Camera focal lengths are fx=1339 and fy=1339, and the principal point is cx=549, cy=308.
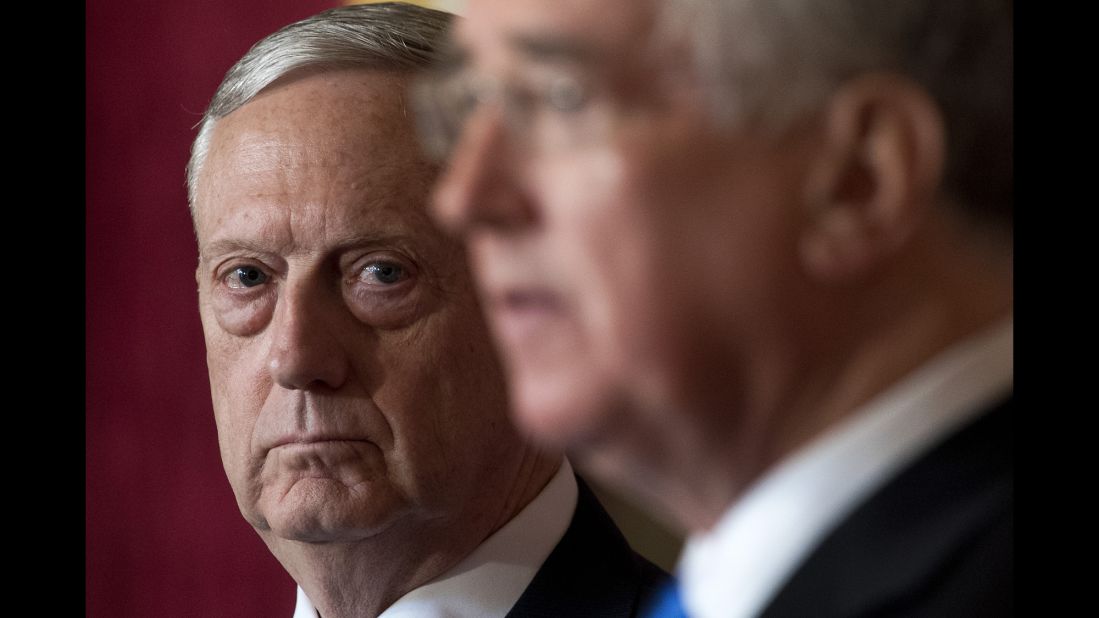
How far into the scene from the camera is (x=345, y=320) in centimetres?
129

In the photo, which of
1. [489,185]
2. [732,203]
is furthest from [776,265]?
[489,185]

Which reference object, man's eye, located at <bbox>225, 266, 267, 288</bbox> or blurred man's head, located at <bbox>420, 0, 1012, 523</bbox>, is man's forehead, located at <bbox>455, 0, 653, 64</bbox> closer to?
blurred man's head, located at <bbox>420, 0, 1012, 523</bbox>

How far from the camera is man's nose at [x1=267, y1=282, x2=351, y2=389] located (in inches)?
49.2

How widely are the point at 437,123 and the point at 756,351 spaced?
24 cm

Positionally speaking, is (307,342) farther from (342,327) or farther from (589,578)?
(589,578)

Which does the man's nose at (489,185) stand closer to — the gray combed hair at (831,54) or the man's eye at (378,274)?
the gray combed hair at (831,54)

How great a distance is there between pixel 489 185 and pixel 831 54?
0.17m

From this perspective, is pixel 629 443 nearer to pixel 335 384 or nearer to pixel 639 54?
pixel 639 54

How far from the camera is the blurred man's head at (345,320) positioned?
127cm

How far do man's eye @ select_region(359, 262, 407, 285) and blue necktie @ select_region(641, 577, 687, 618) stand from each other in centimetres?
41

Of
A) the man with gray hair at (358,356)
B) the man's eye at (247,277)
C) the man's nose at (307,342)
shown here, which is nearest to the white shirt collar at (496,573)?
the man with gray hair at (358,356)
